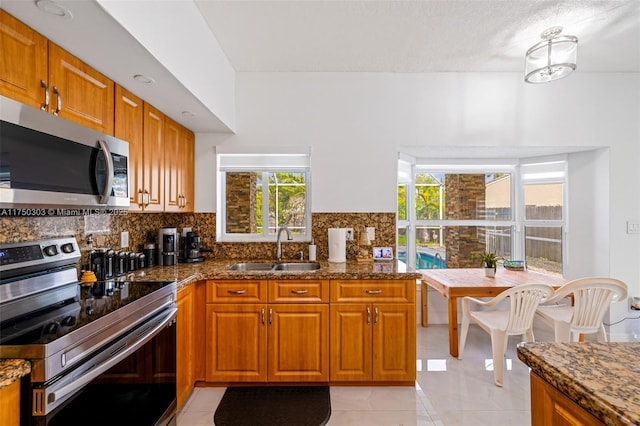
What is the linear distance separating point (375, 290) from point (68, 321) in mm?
1816

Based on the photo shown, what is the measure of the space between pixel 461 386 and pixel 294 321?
4.54ft

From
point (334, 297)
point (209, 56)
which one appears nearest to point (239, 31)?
point (209, 56)

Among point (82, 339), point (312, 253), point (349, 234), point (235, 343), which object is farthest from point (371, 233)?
point (82, 339)

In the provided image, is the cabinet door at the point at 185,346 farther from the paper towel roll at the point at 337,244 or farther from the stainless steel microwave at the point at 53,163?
the paper towel roll at the point at 337,244

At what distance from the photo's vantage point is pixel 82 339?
1.20 metres

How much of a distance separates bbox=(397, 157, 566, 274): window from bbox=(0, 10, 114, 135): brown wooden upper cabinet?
3.08 m

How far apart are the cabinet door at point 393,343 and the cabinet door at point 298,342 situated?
380mm

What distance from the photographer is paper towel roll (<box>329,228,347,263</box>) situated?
2.92 m

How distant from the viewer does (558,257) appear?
3.66 meters

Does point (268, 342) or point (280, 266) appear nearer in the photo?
point (268, 342)

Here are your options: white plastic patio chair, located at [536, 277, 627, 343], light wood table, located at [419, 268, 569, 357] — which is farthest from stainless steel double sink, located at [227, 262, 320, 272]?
white plastic patio chair, located at [536, 277, 627, 343]

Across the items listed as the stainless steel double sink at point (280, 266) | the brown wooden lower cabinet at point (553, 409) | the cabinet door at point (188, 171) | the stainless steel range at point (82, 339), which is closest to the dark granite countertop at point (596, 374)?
the brown wooden lower cabinet at point (553, 409)

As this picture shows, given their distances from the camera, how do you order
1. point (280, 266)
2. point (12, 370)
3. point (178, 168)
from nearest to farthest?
point (12, 370) < point (178, 168) < point (280, 266)

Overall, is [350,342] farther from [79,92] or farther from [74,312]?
[79,92]
